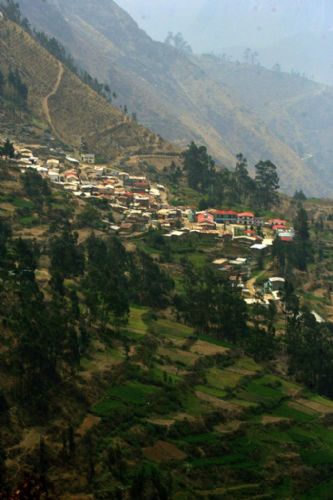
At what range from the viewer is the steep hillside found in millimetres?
128250

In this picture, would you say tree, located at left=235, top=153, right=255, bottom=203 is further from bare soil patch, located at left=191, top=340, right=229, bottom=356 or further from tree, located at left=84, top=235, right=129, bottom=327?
bare soil patch, located at left=191, top=340, right=229, bottom=356

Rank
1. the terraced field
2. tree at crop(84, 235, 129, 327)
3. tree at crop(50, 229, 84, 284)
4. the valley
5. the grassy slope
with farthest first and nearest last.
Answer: tree at crop(50, 229, 84, 284) < tree at crop(84, 235, 129, 327) < the terraced field < the valley < the grassy slope

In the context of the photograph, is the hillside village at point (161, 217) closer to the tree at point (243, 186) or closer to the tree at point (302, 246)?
the tree at point (302, 246)

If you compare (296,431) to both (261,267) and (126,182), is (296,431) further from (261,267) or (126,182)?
(126,182)

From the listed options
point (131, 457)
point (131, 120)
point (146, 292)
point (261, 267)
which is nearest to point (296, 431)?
point (131, 457)

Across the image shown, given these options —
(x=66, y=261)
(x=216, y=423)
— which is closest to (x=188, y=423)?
(x=216, y=423)

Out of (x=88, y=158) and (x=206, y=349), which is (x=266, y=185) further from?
(x=206, y=349)

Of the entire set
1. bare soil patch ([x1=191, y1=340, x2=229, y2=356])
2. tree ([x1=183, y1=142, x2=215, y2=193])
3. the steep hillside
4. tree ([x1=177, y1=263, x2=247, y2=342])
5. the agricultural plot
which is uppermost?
the steep hillside

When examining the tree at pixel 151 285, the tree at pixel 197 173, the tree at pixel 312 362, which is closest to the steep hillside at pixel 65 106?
the tree at pixel 197 173

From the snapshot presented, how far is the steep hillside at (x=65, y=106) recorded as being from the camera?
128 meters

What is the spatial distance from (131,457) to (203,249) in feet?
144

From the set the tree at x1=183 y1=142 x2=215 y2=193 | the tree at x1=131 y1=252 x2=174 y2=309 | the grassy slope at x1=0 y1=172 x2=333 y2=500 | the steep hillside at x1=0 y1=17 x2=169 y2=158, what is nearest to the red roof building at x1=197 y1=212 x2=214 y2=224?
the tree at x1=183 y1=142 x2=215 y2=193

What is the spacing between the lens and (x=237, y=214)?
303 ft

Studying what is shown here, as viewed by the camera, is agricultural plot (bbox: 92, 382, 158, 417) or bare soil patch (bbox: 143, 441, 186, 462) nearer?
bare soil patch (bbox: 143, 441, 186, 462)
